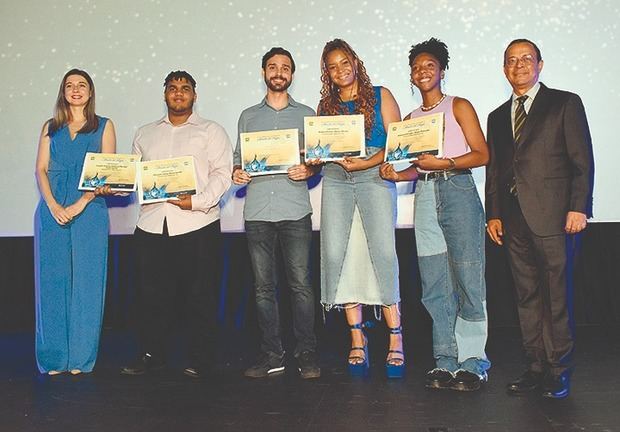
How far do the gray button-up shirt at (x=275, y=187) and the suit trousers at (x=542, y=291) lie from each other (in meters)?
0.93

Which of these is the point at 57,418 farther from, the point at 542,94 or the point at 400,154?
the point at 542,94

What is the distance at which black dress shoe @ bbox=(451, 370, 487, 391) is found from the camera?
2943mm

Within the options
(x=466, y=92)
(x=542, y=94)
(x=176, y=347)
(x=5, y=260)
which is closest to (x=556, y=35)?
(x=466, y=92)

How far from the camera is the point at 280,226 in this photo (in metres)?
3.30

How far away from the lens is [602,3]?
14.6ft

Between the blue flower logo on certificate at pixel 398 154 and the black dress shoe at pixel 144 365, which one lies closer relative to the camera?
the blue flower logo on certificate at pixel 398 154

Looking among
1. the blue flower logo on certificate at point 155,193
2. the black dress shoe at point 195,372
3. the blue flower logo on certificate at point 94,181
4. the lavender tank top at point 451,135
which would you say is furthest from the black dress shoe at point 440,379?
the blue flower logo on certificate at point 94,181

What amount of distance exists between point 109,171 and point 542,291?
6.59 ft

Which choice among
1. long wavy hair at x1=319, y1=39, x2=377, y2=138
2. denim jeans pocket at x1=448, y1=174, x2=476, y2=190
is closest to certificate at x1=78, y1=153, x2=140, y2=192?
long wavy hair at x1=319, y1=39, x2=377, y2=138

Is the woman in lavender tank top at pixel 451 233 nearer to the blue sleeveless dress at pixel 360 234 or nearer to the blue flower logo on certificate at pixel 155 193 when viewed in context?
the blue sleeveless dress at pixel 360 234

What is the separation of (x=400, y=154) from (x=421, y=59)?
0.43 meters

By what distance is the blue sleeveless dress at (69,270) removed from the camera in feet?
11.4

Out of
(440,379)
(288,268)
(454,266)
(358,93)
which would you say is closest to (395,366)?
(440,379)

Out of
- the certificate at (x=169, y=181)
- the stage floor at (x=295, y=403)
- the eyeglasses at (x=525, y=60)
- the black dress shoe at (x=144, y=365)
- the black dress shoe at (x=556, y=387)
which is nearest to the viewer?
the stage floor at (x=295, y=403)
